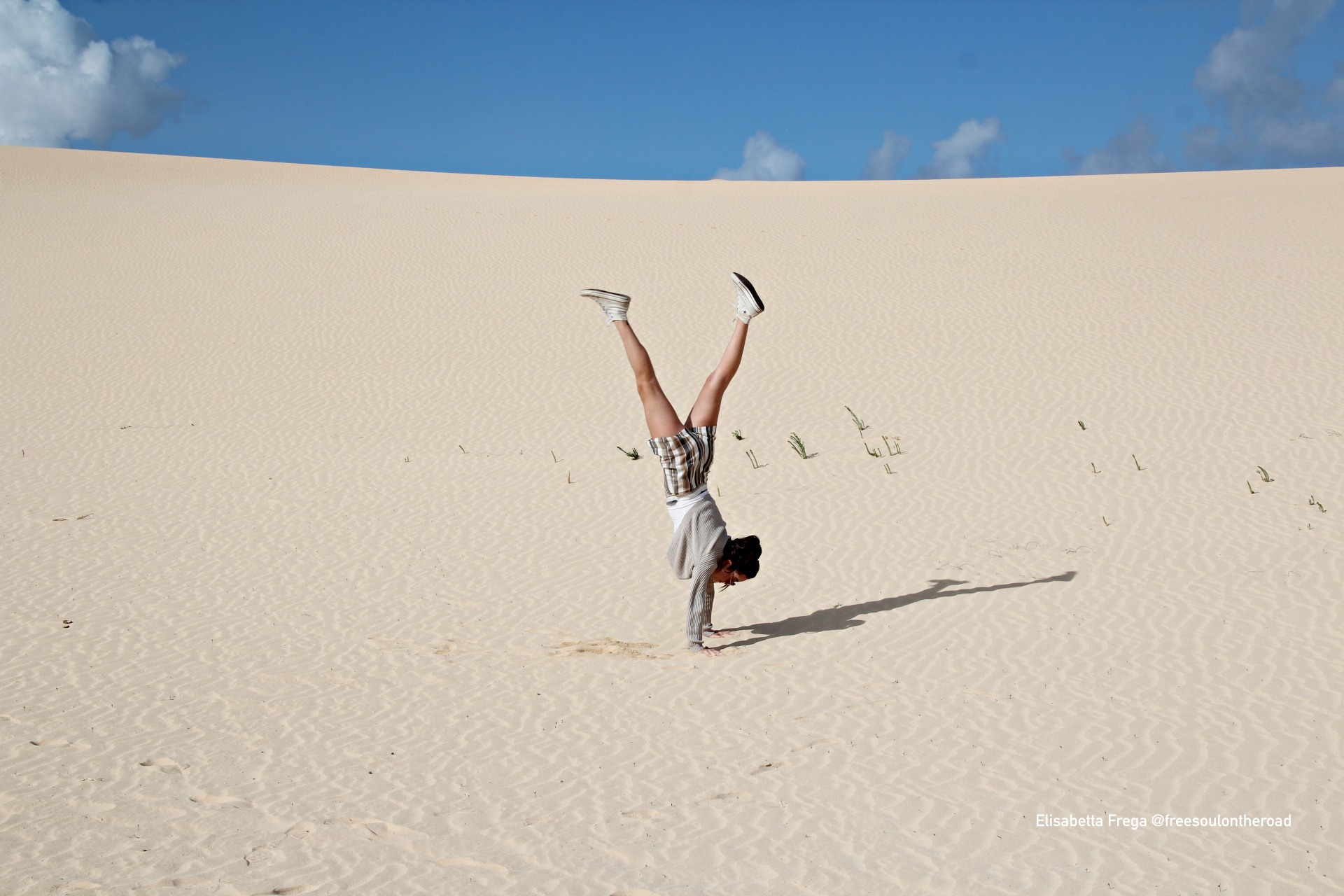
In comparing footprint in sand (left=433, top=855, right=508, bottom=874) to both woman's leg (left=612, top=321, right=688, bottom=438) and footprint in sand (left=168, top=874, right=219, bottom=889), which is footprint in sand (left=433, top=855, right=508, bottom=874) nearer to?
footprint in sand (left=168, top=874, right=219, bottom=889)

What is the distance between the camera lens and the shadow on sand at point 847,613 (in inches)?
272

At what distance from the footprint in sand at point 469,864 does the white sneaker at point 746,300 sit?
331 cm

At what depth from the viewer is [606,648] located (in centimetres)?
671

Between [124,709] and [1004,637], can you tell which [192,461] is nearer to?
[124,709]

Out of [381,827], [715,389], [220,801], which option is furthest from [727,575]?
[220,801]

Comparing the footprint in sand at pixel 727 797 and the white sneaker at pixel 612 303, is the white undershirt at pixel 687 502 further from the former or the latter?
the footprint in sand at pixel 727 797

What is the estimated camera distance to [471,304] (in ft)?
69.9

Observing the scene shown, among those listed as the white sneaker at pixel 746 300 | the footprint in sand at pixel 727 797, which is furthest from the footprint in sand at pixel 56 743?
the white sneaker at pixel 746 300

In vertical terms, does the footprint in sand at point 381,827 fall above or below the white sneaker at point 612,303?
below

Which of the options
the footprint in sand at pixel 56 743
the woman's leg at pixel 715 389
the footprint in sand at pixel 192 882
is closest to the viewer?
the footprint in sand at pixel 192 882

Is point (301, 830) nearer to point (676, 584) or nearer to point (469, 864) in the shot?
point (469, 864)

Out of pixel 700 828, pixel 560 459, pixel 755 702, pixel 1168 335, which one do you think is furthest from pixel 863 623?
pixel 1168 335

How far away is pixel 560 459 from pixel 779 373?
193 inches

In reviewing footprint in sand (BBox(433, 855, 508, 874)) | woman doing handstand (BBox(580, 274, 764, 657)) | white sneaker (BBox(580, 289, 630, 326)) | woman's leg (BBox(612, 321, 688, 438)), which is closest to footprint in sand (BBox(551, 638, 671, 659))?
woman doing handstand (BBox(580, 274, 764, 657))
